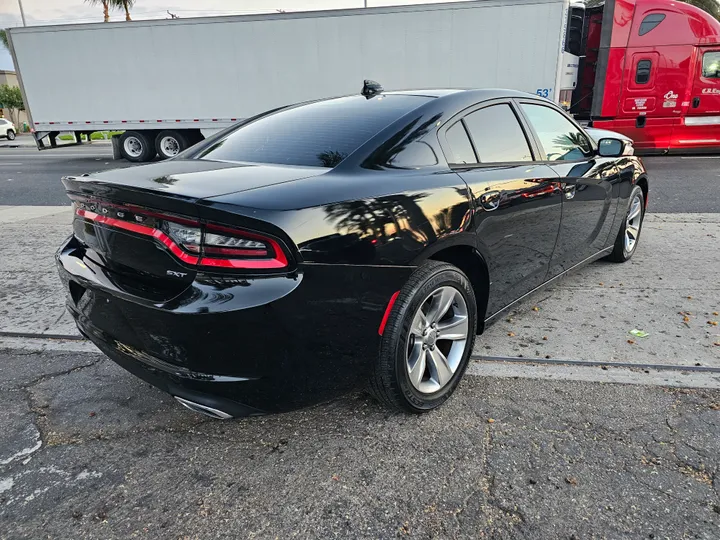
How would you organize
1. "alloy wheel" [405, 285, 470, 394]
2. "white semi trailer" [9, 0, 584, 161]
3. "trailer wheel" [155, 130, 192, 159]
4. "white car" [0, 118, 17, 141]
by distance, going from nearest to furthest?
"alloy wheel" [405, 285, 470, 394], "white semi trailer" [9, 0, 584, 161], "trailer wheel" [155, 130, 192, 159], "white car" [0, 118, 17, 141]

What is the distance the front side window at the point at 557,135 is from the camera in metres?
3.39

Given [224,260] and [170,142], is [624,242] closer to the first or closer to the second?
[224,260]

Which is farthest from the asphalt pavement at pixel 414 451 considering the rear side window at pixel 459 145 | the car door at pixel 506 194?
the rear side window at pixel 459 145

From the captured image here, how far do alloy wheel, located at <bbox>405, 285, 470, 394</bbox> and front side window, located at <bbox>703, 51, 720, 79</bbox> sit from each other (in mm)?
A: 11930

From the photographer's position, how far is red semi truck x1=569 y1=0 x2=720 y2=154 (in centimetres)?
1113

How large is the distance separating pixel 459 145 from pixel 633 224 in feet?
9.57

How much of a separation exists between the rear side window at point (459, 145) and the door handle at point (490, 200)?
209 millimetres

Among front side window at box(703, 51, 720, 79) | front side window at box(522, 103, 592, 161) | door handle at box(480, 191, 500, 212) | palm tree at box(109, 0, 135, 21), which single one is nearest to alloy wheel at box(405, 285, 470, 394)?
door handle at box(480, 191, 500, 212)

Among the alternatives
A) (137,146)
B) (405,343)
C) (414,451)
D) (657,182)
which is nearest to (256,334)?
(405,343)

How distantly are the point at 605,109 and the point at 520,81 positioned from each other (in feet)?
6.59

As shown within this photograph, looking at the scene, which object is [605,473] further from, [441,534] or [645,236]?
[645,236]

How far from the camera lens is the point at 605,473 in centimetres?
210

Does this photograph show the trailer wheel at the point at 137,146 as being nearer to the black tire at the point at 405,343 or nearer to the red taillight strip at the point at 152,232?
the red taillight strip at the point at 152,232

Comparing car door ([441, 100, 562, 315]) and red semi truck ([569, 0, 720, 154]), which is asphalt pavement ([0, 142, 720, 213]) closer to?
red semi truck ([569, 0, 720, 154])
